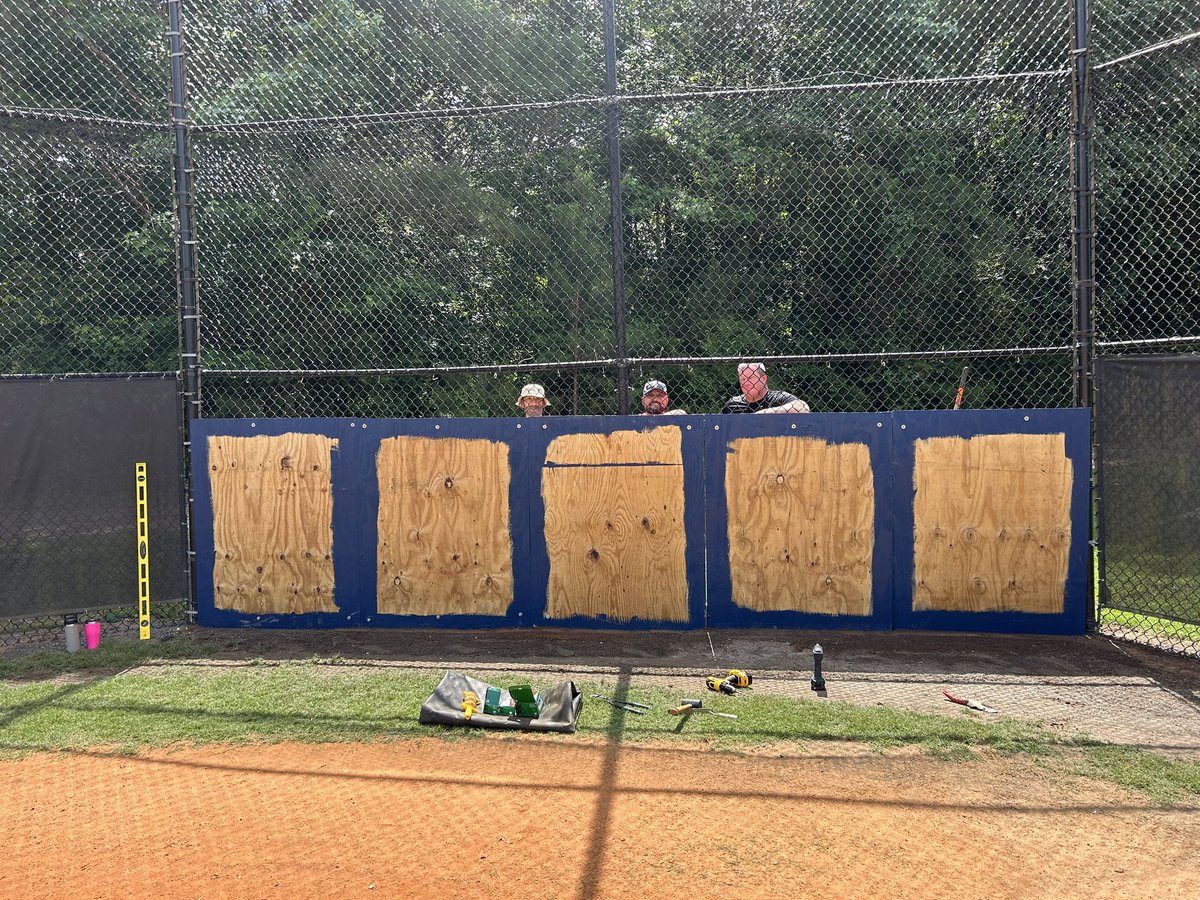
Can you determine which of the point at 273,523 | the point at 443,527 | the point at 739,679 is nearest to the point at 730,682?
the point at 739,679

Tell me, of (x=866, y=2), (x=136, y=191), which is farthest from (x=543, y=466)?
(x=866, y=2)

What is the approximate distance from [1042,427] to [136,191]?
9800 millimetres

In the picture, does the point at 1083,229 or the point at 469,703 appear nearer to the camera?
the point at 469,703

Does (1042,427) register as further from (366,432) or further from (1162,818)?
(366,432)

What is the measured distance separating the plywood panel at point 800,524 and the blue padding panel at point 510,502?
159cm

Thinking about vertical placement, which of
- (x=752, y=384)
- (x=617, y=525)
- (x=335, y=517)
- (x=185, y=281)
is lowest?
(x=617, y=525)

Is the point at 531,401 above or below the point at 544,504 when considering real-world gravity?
above

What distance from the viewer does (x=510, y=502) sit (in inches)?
290

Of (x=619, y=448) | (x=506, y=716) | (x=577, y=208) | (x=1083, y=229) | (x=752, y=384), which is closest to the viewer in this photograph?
(x=506, y=716)

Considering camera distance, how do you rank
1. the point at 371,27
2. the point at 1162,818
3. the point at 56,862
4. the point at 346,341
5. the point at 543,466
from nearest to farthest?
the point at 56,862 → the point at 1162,818 → the point at 543,466 → the point at 346,341 → the point at 371,27

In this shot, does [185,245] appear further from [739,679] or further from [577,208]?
[739,679]

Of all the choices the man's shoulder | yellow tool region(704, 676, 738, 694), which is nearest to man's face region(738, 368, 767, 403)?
the man's shoulder

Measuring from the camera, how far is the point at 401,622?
7492 millimetres

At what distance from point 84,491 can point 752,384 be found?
17.5 ft
